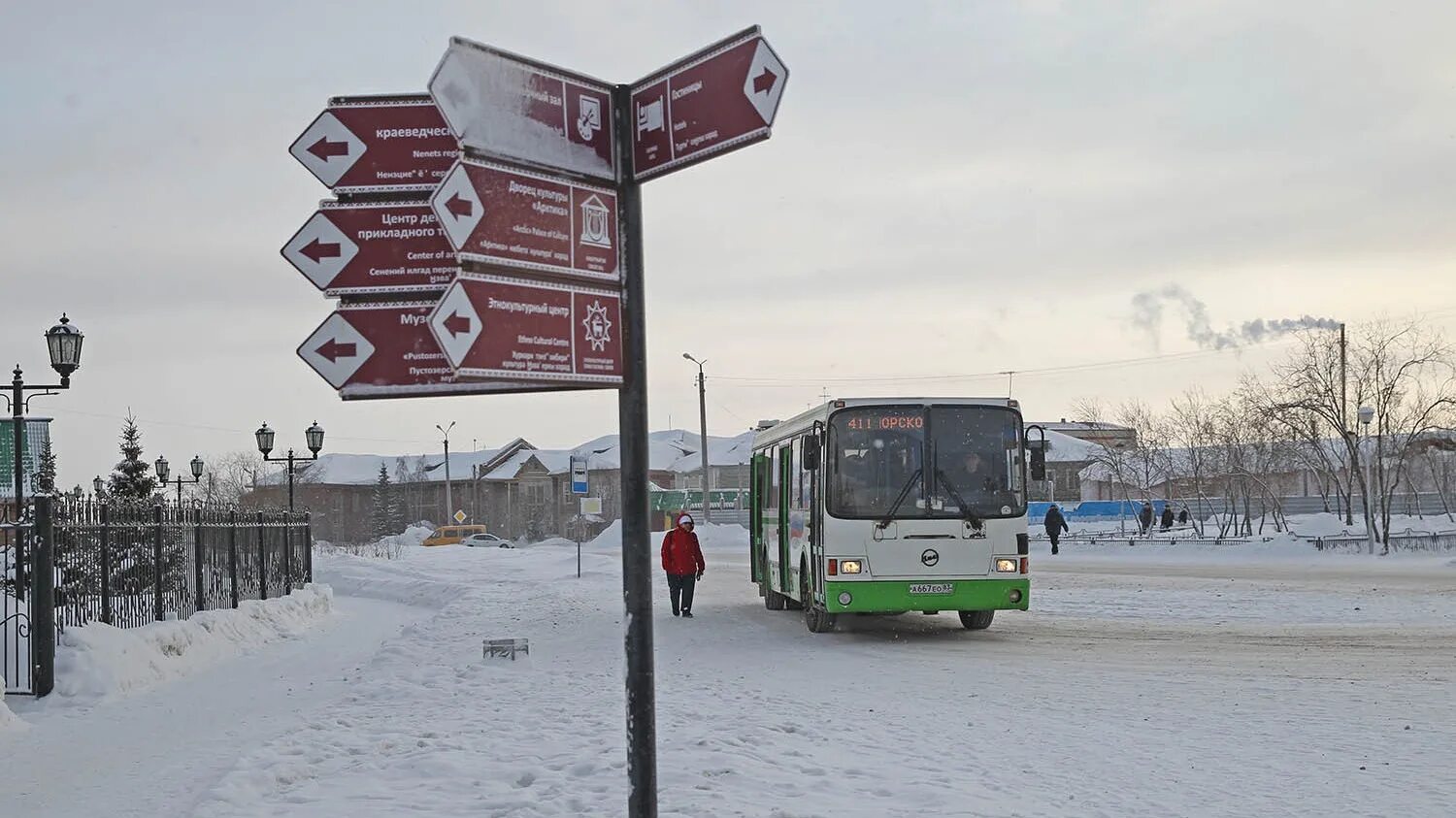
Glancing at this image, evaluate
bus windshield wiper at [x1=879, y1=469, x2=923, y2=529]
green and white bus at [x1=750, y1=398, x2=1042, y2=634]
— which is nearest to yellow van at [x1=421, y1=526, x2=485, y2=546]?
green and white bus at [x1=750, y1=398, x2=1042, y2=634]

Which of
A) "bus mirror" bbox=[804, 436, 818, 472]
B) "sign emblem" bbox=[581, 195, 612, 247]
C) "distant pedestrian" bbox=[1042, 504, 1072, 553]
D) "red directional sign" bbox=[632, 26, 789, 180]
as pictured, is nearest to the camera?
"red directional sign" bbox=[632, 26, 789, 180]

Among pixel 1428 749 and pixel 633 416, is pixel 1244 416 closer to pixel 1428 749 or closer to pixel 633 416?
pixel 1428 749

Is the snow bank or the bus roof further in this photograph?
the snow bank

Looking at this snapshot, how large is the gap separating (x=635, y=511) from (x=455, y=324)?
36.0 inches

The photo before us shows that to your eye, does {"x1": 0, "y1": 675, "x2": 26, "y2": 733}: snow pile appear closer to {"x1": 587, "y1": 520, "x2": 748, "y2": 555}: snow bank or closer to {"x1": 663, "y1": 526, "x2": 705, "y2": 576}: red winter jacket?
{"x1": 663, "y1": 526, "x2": 705, "y2": 576}: red winter jacket

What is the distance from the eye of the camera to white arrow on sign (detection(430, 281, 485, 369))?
4270 millimetres

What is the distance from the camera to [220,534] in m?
21.5

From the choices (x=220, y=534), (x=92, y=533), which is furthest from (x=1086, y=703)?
(x=220, y=534)

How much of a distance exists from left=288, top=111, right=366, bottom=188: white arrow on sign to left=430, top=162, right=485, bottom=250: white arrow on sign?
1.93 m

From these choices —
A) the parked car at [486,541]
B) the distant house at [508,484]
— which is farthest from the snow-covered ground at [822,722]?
the distant house at [508,484]

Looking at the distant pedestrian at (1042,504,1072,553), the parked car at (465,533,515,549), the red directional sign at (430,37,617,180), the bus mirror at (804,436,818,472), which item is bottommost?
the parked car at (465,533,515,549)

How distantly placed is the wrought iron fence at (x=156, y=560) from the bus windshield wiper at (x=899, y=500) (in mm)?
9386

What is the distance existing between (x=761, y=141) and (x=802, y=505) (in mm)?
14633

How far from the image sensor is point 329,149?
612 centimetres
